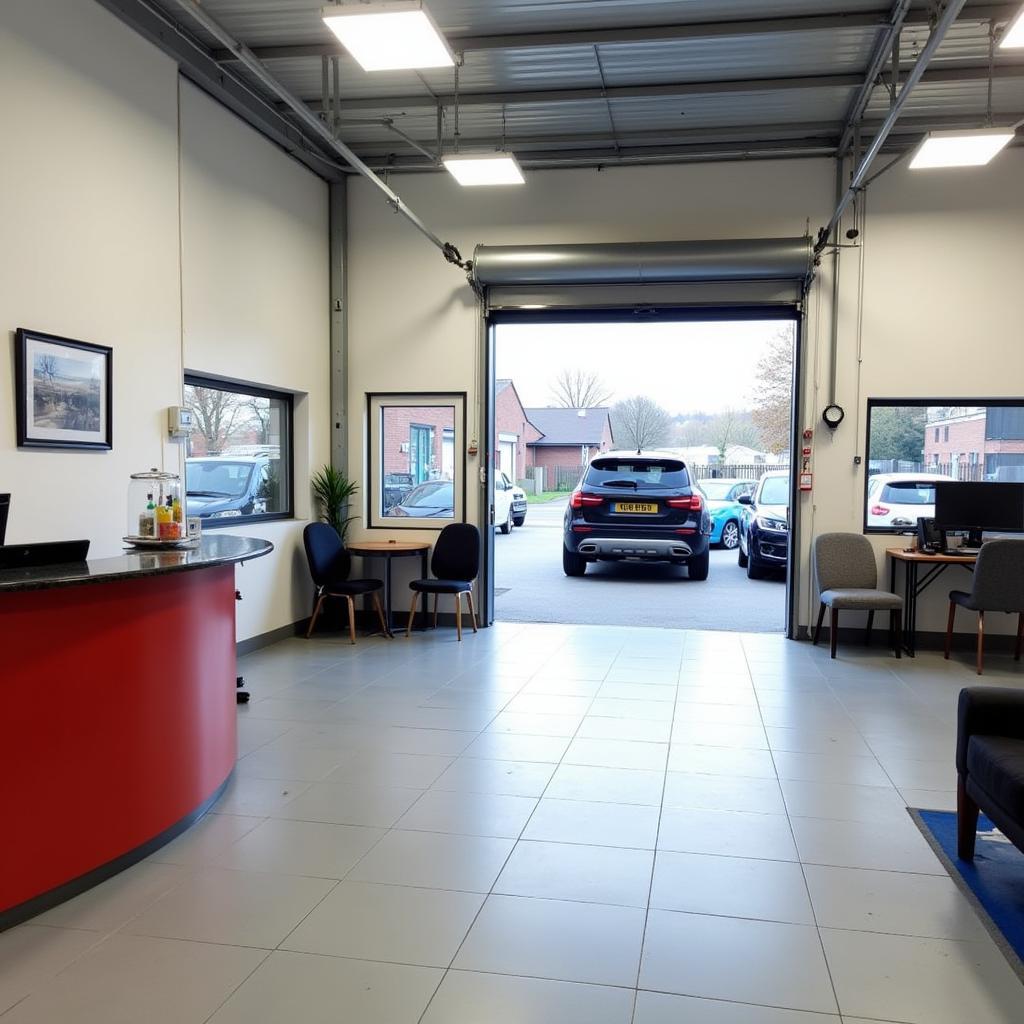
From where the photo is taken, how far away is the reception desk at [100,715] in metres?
2.36

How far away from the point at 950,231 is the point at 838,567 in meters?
2.60

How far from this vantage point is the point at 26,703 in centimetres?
237

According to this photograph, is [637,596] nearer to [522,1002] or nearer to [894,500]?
[894,500]

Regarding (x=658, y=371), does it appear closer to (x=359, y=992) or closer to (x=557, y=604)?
(x=557, y=604)

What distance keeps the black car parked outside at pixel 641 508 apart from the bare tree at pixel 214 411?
4.32m

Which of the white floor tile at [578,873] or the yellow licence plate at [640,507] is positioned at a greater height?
the yellow licence plate at [640,507]

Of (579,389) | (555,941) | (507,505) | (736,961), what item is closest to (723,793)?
(736,961)

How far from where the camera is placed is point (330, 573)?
656cm

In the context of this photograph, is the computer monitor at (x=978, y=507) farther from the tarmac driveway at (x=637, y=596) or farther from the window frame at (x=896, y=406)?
the tarmac driveway at (x=637, y=596)

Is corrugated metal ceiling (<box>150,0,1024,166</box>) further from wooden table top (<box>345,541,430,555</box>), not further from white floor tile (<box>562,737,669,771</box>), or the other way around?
white floor tile (<box>562,737,669,771</box>)

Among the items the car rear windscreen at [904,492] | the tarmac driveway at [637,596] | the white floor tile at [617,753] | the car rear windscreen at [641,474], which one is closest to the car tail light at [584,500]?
the car rear windscreen at [641,474]

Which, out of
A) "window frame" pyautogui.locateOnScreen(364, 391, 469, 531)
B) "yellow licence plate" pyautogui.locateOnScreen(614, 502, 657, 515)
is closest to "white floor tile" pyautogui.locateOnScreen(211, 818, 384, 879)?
"window frame" pyautogui.locateOnScreen(364, 391, 469, 531)

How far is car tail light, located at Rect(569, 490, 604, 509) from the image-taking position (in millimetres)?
9148

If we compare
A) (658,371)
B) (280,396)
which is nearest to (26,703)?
(280,396)
